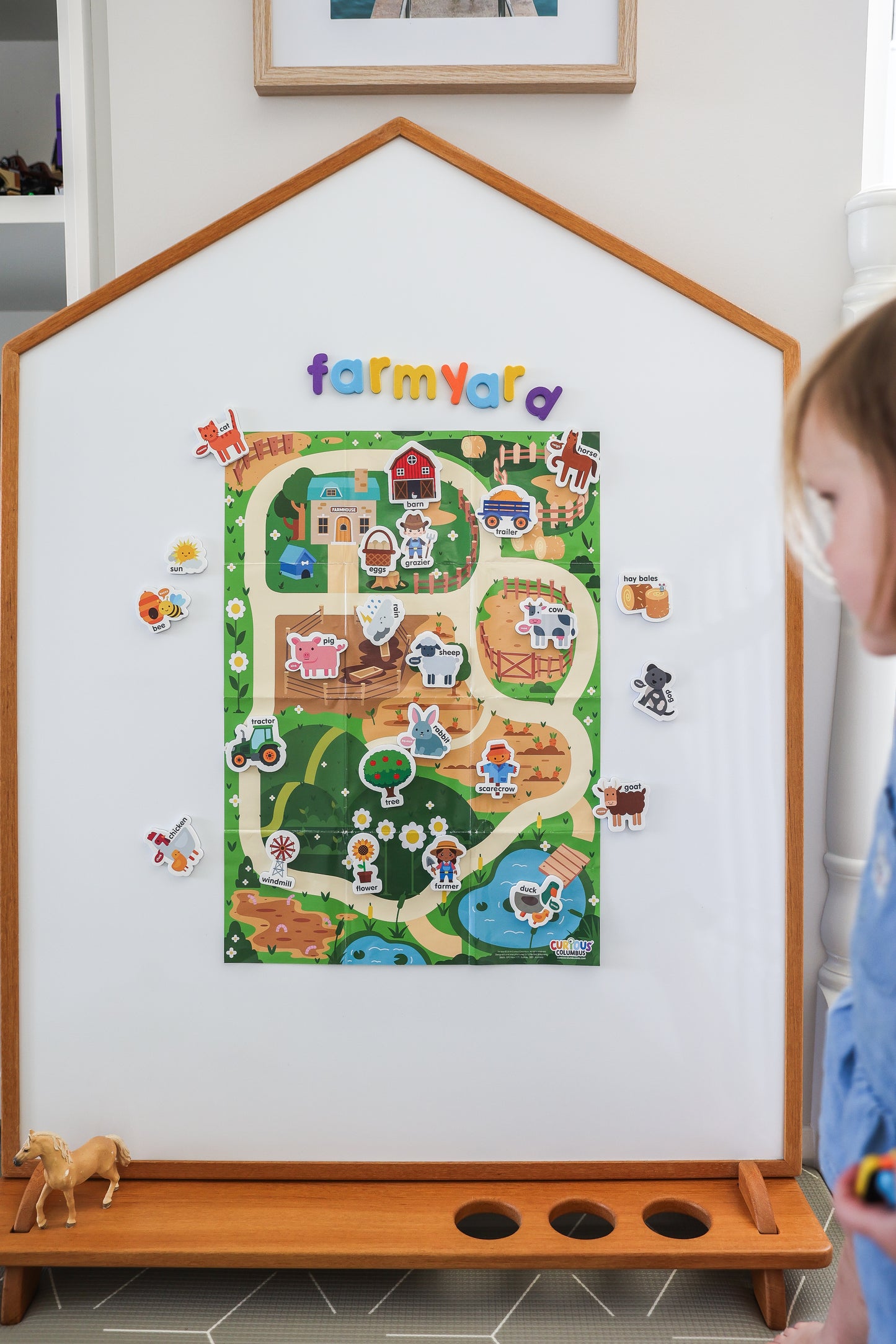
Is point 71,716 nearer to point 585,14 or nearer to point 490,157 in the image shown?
point 490,157

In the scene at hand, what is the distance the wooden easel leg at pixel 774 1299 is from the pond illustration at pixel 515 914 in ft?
1.38

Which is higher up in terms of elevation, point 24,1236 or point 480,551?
point 480,551

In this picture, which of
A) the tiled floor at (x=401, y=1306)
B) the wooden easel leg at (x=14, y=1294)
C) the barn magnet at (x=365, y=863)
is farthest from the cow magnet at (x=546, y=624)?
the wooden easel leg at (x=14, y=1294)

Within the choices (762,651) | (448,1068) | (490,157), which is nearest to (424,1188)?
(448,1068)

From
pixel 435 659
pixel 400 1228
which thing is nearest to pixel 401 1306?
pixel 400 1228

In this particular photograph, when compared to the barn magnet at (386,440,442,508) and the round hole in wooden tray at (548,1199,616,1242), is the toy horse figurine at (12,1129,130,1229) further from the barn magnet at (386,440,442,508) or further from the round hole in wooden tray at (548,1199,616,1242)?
the barn magnet at (386,440,442,508)

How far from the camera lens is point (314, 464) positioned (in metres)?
1.13

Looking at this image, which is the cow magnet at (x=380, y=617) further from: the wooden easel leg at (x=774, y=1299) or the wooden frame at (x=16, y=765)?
the wooden easel leg at (x=774, y=1299)

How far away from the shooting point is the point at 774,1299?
3.27 ft

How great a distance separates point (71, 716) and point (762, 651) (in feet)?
2.88

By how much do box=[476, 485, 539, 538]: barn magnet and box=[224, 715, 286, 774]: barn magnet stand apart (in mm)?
370

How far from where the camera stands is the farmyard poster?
1.13 meters

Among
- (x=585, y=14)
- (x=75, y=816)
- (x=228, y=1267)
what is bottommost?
(x=228, y=1267)

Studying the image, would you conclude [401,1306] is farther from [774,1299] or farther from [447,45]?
[447,45]
